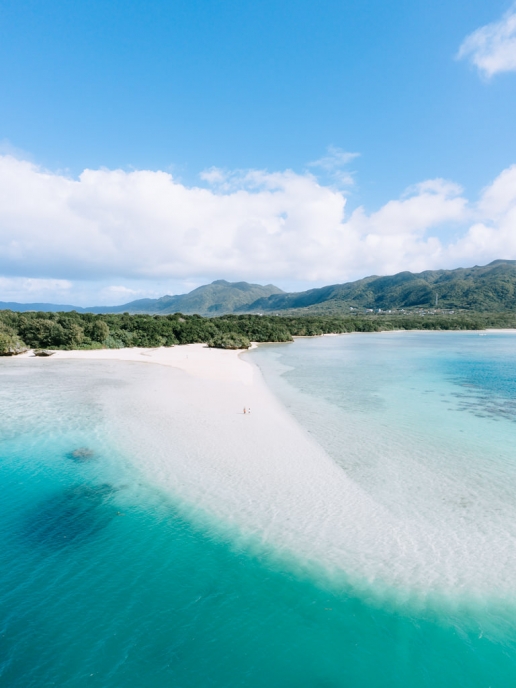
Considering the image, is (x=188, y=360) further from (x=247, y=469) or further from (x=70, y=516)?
(x=70, y=516)

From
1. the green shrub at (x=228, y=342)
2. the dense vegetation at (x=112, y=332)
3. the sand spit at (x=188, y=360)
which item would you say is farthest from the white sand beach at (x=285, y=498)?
the green shrub at (x=228, y=342)

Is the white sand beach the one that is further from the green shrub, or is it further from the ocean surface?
the green shrub

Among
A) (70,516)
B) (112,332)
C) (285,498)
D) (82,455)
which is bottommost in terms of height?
(285,498)

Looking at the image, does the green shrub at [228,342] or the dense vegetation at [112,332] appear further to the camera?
the green shrub at [228,342]

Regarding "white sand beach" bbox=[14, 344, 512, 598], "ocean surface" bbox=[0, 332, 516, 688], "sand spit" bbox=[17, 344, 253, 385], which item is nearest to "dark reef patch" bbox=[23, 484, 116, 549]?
"ocean surface" bbox=[0, 332, 516, 688]

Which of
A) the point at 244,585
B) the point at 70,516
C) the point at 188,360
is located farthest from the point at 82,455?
the point at 188,360

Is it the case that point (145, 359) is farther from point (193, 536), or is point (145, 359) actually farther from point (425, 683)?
point (425, 683)

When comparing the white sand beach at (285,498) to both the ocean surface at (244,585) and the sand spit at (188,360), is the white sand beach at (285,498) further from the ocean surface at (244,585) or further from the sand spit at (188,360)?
the sand spit at (188,360)

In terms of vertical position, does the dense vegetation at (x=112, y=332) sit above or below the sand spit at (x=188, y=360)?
above
